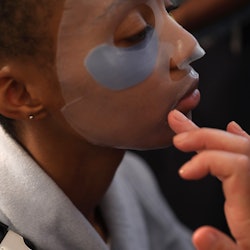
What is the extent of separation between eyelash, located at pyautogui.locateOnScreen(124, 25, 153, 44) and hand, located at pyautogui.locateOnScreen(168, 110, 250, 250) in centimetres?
15

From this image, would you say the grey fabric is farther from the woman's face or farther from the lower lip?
the lower lip

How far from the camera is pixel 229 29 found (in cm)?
126

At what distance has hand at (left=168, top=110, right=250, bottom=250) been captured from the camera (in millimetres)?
511

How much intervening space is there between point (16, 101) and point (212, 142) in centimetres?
27

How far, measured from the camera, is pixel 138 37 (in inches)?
24.9

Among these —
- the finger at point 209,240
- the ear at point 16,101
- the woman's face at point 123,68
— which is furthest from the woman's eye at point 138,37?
the finger at point 209,240

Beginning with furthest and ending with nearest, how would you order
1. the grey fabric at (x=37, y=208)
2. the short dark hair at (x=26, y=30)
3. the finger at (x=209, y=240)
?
the grey fabric at (x=37, y=208) < the short dark hair at (x=26, y=30) < the finger at (x=209, y=240)

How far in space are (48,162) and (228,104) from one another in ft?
1.94

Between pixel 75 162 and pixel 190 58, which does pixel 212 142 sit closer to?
pixel 190 58

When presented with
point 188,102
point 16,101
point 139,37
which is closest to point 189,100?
point 188,102

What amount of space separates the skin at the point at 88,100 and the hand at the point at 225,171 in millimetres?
127

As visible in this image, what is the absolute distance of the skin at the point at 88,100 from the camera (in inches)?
24.6

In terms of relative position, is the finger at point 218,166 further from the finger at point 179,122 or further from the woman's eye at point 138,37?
the woman's eye at point 138,37

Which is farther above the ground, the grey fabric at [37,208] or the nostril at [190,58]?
the nostril at [190,58]
